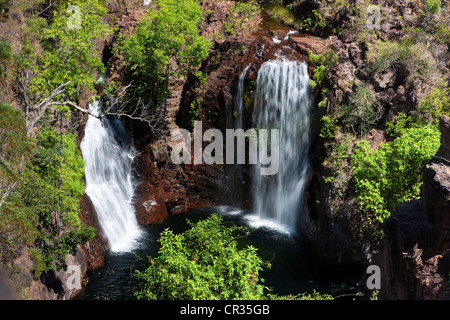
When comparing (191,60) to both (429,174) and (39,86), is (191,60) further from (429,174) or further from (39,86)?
(429,174)

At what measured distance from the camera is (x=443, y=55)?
25.6 metres

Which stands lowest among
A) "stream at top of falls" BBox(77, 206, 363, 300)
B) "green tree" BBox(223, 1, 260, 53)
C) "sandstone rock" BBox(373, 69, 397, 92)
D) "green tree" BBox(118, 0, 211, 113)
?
"stream at top of falls" BBox(77, 206, 363, 300)

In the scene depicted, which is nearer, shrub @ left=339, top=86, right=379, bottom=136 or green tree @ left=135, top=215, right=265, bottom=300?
green tree @ left=135, top=215, right=265, bottom=300

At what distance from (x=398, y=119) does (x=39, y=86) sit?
18202mm

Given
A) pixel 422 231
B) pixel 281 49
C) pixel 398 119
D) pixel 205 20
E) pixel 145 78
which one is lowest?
pixel 422 231

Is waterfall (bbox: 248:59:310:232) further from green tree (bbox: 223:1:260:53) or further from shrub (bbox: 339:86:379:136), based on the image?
green tree (bbox: 223:1:260:53)

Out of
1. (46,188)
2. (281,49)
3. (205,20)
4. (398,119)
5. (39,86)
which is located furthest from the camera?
(205,20)

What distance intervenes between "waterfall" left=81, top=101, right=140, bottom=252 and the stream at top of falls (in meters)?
1.19

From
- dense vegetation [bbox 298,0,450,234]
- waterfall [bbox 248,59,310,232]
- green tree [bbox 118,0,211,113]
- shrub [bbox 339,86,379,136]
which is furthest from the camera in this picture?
green tree [bbox 118,0,211,113]

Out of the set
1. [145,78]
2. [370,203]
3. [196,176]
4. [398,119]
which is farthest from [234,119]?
[370,203]

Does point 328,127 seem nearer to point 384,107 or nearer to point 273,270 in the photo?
point 384,107

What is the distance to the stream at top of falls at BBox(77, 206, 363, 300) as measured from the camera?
68.8 ft

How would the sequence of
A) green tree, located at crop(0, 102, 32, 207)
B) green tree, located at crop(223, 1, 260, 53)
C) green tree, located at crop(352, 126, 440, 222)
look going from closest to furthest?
green tree, located at crop(0, 102, 32, 207) → green tree, located at crop(352, 126, 440, 222) → green tree, located at crop(223, 1, 260, 53)

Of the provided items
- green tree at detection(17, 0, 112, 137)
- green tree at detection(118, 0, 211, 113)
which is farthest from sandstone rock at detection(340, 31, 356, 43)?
green tree at detection(17, 0, 112, 137)
